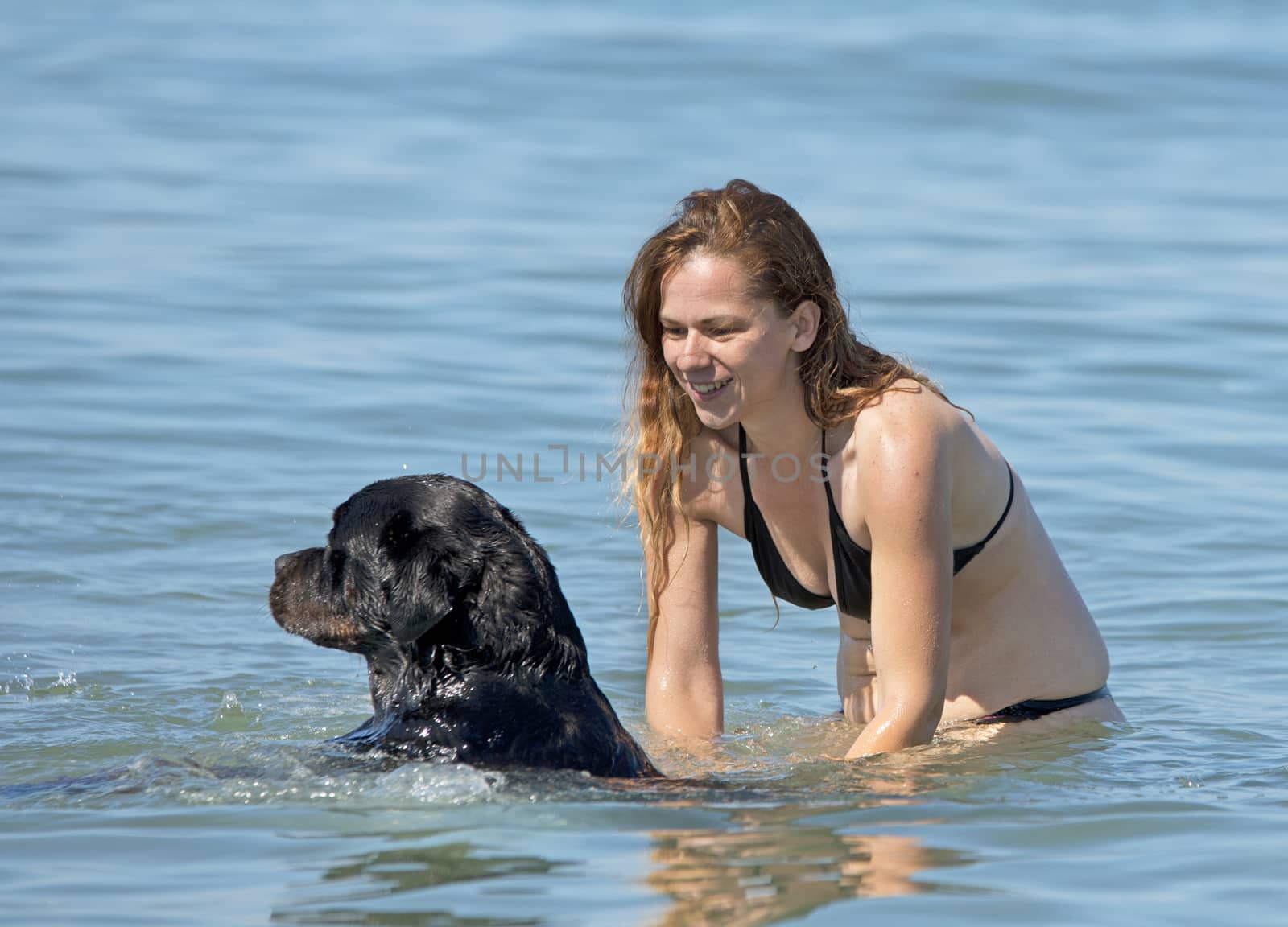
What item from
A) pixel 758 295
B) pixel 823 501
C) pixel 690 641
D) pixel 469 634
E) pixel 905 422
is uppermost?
pixel 758 295

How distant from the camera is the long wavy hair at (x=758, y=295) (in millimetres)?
5059

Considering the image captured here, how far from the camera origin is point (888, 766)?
4895 millimetres

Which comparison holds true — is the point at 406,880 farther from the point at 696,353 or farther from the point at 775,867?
the point at 696,353

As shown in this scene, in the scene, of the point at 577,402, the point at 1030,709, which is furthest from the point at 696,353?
the point at 577,402

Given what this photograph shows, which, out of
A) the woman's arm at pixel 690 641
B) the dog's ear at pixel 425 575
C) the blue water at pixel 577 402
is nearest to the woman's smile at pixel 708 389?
the woman's arm at pixel 690 641

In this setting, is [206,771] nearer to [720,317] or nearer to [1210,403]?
[720,317]

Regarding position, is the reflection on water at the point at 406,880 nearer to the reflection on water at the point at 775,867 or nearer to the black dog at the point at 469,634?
the reflection on water at the point at 775,867

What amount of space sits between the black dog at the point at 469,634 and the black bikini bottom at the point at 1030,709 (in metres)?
1.37

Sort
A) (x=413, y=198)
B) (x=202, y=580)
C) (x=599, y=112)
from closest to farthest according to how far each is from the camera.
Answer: (x=202, y=580) < (x=413, y=198) < (x=599, y=112)

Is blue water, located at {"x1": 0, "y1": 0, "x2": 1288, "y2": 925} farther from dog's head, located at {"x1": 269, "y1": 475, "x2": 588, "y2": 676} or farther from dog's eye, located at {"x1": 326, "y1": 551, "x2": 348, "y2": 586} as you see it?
dog's eye, located at {"x1": 326, "y1": 551, "x2": 348, "y2": 586}

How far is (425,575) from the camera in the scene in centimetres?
456

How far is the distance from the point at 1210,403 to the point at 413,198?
8050mm

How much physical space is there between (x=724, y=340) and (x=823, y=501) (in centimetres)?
64

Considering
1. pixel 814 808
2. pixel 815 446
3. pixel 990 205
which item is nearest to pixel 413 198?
pixel 990 205
